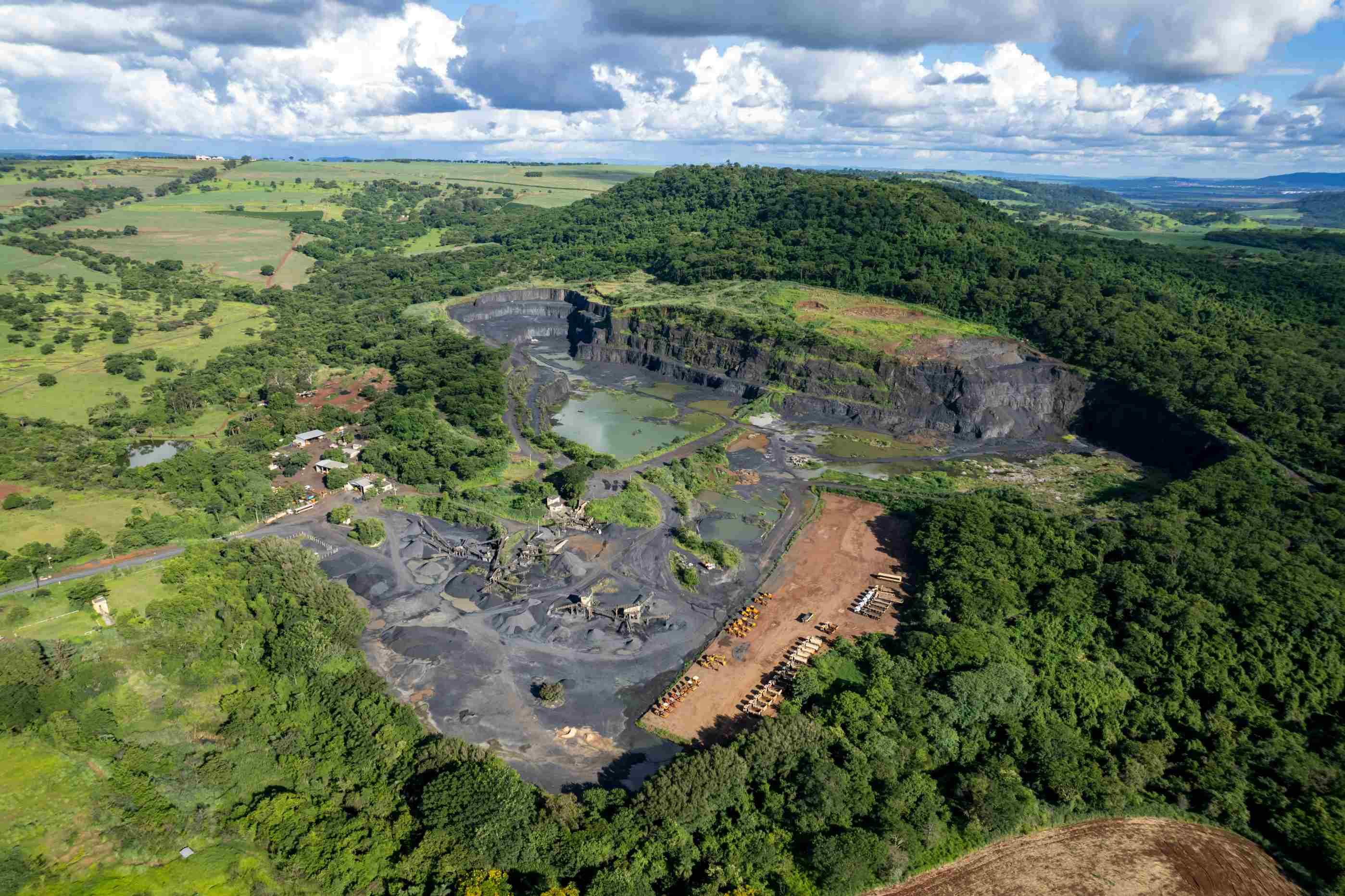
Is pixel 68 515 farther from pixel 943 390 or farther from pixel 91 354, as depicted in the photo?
pixel 943 390

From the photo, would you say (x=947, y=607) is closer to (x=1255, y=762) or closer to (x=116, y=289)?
(x=1255, y=762)

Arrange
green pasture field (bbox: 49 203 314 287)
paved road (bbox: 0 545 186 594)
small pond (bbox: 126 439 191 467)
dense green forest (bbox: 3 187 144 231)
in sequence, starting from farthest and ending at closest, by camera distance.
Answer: dense green forest (bbox: 3 187 144 231) → green pasture field (bbox: 49 203 314 287) → small pond (bbox: 126 439 191 467) → paved road (bbox: 0 545 186 594)

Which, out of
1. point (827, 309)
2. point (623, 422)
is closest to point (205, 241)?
point (623, 422)

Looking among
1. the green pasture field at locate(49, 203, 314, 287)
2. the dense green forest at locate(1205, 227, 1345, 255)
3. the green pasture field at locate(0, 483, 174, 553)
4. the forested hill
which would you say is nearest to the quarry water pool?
the green pasture field at locate(0, 483, 174, 553)

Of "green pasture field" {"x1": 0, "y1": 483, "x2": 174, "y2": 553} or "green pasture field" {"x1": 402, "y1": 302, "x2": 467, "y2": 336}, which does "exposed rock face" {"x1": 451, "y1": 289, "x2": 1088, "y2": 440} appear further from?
"green pasture field" {"x1": 0, "y1": 483, "x2": 174, "y2": 553}

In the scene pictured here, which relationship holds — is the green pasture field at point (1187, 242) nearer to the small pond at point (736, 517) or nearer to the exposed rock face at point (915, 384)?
the exposed rock face at point (915, 384)

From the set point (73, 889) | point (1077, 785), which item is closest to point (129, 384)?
point (73, 889)

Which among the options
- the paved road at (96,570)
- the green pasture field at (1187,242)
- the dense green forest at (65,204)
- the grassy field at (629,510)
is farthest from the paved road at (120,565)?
the green pasture field at (1187,242)
